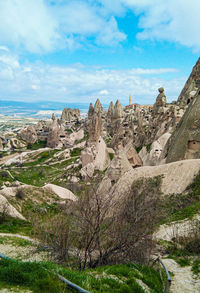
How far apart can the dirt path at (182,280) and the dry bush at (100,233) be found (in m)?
0.92

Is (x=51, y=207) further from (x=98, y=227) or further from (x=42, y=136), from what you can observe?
(x=42, y=136)

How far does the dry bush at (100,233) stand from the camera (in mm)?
6469

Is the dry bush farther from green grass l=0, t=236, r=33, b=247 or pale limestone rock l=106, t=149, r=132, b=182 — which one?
pale limestone rock l=106, t=149, r=132, b=182

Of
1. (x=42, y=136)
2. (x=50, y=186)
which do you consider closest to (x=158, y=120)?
(x=50, y=186)

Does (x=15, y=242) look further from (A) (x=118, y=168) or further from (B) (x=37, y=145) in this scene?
(B) (x=37, y=145)

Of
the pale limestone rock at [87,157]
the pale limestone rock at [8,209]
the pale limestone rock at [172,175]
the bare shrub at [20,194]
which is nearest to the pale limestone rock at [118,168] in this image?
the pale limestone rock at [172,175]

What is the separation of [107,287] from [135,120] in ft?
163

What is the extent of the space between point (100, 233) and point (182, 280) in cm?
259

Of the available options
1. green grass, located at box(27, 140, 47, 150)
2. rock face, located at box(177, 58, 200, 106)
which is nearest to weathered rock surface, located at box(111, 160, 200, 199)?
rock face, located at box(177, 58, 200, 106)

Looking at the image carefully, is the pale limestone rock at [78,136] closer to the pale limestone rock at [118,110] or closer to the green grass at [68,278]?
the pale limestone rock at [118,110]

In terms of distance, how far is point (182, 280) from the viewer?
627 centimetres

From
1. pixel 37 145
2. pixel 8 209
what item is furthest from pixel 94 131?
pixel 8 209

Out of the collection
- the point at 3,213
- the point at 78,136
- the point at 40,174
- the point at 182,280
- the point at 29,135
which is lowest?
the point at 40,174

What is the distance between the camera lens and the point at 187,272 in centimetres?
669
